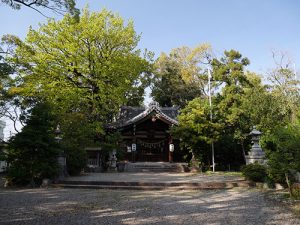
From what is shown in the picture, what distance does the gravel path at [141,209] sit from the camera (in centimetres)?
586

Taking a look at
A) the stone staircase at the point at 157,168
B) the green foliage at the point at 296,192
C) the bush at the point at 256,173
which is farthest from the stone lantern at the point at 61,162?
the green foliage at the point at 296,192

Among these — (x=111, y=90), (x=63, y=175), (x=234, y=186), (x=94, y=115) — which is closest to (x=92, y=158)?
(x=94, y=115)

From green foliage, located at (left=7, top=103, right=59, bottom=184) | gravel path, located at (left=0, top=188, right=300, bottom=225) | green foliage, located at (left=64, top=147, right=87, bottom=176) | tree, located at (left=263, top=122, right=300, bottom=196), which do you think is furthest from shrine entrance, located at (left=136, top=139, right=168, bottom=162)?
tree, located at (left=263, top=122, right=300, bottom=196)

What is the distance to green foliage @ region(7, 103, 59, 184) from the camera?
11.4m

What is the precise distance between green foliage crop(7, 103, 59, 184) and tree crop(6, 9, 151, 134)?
670cm

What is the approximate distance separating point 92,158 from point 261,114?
534 inches

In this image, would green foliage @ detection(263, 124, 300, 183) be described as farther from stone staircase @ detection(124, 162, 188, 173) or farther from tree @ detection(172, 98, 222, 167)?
stone staircase @ detection(124, 162, 188, 173)

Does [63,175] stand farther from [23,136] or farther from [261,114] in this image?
[261,114]

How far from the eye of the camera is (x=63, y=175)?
43.6 feet

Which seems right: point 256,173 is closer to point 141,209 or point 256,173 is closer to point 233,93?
point 141,209

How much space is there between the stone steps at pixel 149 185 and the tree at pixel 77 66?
7048mm

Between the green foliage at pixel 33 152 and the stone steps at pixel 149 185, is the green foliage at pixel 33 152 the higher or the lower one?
the higher one

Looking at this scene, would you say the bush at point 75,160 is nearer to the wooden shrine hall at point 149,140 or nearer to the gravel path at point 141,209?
the gravel path at point 141,209

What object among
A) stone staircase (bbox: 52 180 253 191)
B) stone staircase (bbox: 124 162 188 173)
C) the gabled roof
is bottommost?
stone staircase (bbox: 52 180 253 191)
